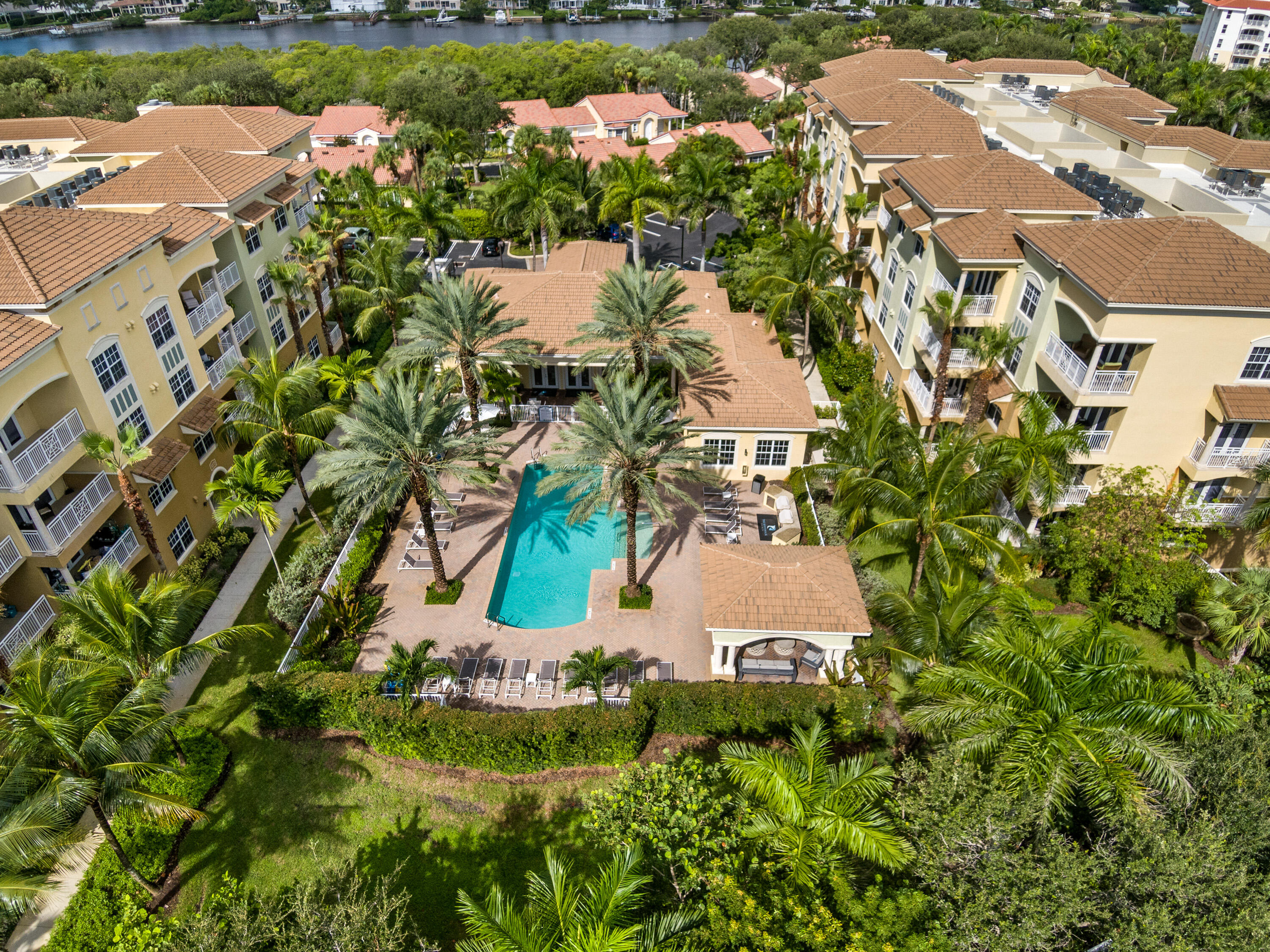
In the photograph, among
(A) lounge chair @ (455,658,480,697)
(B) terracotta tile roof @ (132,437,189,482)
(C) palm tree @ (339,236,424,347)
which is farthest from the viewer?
(C) palm tree @ (339,236,424,347)

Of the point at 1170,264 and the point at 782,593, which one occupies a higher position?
the point at 1170,264

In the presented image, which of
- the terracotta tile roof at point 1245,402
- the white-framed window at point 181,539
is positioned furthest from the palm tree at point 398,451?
the terracotta tile roof at point 1245,402

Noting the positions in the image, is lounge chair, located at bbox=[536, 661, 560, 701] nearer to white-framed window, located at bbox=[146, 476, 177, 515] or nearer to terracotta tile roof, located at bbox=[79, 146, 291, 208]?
white-framed window, located at bbox=[146, 476, 177, 515]

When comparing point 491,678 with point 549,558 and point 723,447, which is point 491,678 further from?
point 723,447

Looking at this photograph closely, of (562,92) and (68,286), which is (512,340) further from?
(562,92)

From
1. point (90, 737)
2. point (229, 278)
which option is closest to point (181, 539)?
point (229, 278)

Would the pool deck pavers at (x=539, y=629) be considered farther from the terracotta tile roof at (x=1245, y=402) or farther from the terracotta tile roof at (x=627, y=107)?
the terracotta tile roof at (x=627, y=107)

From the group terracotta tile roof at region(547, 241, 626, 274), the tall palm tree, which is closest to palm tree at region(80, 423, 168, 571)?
terracotta tile roof at region(547, 241, 626, 274)
